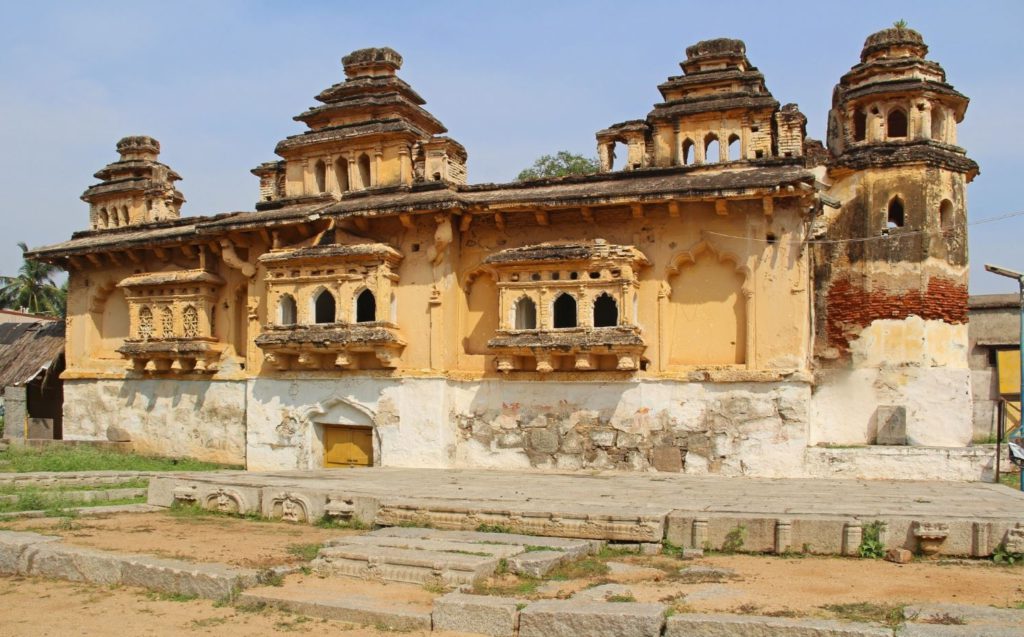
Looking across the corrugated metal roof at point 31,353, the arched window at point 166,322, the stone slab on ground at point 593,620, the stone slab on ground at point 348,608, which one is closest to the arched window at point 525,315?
the arched window at point 166,322

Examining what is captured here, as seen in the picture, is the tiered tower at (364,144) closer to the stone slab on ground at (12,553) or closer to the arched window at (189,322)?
the arched window at (189,322)

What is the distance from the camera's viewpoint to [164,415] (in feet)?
61.4

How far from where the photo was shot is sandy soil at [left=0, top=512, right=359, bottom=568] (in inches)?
362

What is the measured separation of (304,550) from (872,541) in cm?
545

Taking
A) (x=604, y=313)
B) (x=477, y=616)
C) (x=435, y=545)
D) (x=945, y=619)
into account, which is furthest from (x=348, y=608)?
(x=604, y=313)

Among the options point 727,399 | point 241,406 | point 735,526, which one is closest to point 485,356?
point 727,399

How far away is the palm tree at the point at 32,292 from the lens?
44406 mm

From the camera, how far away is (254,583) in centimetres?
798

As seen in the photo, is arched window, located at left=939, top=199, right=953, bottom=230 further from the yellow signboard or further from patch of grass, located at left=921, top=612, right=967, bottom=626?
the yellow signboard

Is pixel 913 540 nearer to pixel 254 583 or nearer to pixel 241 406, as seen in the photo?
pixel 254 583

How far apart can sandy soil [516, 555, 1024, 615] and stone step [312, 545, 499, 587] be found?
68 centimetres

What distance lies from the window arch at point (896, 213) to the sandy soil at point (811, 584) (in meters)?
8.55

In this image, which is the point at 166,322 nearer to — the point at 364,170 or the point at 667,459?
the point at 364,170

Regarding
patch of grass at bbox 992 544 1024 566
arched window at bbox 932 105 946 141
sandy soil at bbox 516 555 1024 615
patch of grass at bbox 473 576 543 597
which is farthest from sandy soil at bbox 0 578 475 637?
arched window at bbox 932 105 946 141
